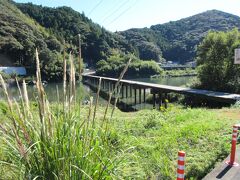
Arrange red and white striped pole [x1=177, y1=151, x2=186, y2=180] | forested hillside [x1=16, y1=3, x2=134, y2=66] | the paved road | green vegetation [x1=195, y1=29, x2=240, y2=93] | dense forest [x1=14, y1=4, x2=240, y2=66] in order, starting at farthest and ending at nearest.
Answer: dense forest [x1=14, y1=4, x2=240, y2=66] < forested hillside [x1=16, y1=3, x2=134, y2=66] < green vegetation [x1=195, y1=29, x2=240, y2=93] < the paved road < red and white striped pole [x1=177, y1=151, x2=186, y2=180]

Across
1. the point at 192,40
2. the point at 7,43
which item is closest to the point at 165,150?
the point at 7,43

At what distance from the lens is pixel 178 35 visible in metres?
156

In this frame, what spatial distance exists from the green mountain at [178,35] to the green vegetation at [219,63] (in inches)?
3485

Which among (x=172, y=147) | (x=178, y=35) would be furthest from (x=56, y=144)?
(x=178, y=35)

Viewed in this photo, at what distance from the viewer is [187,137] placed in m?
6.36

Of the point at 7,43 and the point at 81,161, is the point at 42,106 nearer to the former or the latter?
the point at 81,161

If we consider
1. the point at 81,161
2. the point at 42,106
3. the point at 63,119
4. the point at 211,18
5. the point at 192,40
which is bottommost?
the point at 81,161

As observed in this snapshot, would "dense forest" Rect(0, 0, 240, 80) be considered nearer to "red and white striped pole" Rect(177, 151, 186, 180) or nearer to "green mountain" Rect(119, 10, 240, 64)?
"green mountain" Rect(119, 10, 240, 64)

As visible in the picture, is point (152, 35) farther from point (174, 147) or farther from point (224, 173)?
point (224, 173)

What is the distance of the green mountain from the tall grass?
367ft

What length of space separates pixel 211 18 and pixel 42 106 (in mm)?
184445

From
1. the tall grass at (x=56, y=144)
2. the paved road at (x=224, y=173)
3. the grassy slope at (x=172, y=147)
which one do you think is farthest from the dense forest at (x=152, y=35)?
the tall grass at (x=56, y=144)

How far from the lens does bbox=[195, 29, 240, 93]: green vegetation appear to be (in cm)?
2344

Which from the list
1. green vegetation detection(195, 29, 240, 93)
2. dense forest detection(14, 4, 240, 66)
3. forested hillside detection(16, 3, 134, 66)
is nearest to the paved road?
green vegetation detection(195, 29, 240, 93)
